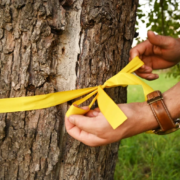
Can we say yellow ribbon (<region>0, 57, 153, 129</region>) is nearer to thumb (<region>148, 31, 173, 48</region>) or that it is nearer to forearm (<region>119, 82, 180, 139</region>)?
forearm (<region>119, 82, 180, 139</region>)

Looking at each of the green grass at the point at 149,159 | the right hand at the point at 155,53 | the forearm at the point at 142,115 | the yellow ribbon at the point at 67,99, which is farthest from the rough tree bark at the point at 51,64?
the green grass at the point at 149,159

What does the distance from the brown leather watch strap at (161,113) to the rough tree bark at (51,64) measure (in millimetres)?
365

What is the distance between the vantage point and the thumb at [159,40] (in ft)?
4.29

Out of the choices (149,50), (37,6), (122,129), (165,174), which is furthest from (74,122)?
(165,174)

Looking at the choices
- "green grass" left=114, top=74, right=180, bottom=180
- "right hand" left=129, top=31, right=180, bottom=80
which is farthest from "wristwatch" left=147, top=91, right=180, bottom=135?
"green grass" left=114, top=74, right=180, bottom=180

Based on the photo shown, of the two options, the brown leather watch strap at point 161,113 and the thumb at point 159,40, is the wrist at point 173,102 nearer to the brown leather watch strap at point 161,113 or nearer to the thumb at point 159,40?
the brown leather watch strap at point 161,113

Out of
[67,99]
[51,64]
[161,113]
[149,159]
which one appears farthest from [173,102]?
[149,159]

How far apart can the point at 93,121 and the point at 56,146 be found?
0.37 metres

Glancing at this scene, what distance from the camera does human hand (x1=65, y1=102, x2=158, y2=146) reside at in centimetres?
94

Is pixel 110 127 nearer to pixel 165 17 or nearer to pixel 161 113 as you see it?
pixel 161 113

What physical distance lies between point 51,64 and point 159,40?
2.48 ft

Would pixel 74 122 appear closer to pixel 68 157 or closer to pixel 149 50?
pixel 68 157

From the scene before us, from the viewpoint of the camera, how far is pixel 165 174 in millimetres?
2434

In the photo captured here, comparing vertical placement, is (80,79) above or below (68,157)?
above
